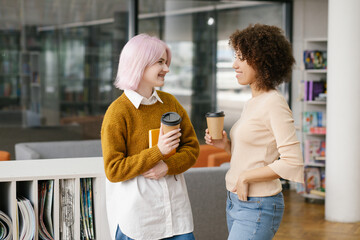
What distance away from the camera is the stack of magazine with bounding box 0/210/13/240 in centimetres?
250

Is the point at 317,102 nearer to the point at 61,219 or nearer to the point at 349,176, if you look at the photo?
the point at 349,176

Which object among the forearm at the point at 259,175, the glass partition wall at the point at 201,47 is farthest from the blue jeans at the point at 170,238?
the glass partition wall at the point at 201,47

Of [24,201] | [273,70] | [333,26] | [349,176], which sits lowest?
[349,176]

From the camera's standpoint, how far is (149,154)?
6.79 ft

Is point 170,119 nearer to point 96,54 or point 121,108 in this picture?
point 121,108

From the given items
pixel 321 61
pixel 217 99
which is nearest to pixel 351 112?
pixel 321 61

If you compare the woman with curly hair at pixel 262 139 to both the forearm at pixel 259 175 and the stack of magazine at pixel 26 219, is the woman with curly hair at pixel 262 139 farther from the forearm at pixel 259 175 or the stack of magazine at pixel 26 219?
the stack of magazine at pixel 26 219

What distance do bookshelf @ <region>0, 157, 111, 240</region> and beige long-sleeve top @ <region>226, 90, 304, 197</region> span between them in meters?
0.72

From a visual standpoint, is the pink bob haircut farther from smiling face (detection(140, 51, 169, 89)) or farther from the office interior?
the office interior

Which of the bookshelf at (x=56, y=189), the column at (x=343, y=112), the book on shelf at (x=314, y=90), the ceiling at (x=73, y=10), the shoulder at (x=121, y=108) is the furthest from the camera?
the book on shelf at (x=314, y=90)

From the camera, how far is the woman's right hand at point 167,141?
204 centimetres

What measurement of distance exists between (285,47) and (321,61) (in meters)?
4.55

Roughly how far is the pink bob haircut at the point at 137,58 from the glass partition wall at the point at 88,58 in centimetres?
437

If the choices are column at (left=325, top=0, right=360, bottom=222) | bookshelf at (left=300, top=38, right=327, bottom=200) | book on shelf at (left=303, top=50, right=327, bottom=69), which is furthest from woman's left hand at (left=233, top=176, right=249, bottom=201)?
book on shelf at (left=303, top=50, right=327, bottom=69)
